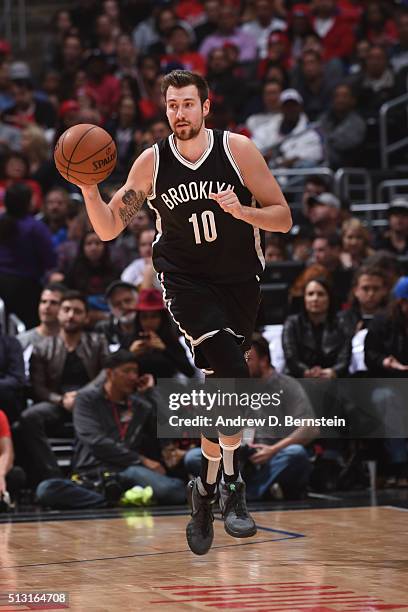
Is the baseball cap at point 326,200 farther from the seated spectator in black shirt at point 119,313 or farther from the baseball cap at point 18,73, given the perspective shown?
the baseball cap at point 18,73

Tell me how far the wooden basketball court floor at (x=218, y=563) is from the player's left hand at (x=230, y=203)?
1.69m

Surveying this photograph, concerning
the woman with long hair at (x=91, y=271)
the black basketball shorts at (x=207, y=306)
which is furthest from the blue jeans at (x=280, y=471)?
the black basketball shorts at (x=207, y=306)

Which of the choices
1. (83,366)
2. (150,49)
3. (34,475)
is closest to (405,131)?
(150,49)

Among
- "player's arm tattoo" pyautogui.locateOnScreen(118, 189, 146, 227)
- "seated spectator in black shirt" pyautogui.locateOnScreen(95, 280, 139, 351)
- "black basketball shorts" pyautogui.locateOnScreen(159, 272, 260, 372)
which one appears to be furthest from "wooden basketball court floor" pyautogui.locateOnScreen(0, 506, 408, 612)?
"seated spectator in black shirt" pyautogui.locateOnScreen(95, 280, 139, 351)

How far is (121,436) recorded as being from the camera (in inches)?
353

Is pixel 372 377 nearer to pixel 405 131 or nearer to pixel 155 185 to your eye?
pixel 155 185

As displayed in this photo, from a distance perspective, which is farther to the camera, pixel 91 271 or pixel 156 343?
pixel 91 271

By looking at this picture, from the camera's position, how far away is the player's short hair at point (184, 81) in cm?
584

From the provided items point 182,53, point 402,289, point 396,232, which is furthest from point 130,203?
point 182,53

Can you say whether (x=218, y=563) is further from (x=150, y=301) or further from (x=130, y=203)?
(x=150, y=301)

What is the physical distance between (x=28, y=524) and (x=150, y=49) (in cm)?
1030

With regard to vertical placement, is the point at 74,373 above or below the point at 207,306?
below

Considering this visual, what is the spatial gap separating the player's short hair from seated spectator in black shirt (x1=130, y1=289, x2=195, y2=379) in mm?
3778

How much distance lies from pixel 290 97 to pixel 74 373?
5498 millimetres
